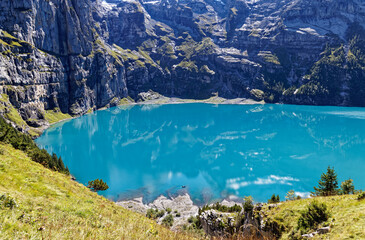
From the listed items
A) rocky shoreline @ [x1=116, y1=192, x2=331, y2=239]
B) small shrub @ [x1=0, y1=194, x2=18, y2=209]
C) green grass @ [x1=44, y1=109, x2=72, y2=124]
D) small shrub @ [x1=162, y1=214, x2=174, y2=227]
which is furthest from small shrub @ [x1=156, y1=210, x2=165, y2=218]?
green grass @ [x1=44, y1=109, x2=72, y2=124]

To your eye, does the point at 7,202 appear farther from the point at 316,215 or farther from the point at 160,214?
the point at 160,214

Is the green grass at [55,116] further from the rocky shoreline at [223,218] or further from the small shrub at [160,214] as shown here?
the small shrub at [160,214]

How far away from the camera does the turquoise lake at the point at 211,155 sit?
224 ft

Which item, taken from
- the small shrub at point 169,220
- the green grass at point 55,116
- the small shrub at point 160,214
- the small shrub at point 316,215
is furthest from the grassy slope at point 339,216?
the green grass at point 55,116

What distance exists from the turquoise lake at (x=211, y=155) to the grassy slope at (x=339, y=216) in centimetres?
4311

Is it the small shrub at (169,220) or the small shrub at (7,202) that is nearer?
the small shrub at (7,202)

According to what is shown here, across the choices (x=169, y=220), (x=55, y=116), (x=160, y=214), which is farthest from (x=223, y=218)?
(x=55, y=116)

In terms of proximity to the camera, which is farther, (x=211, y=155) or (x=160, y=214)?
(x=211, y=155)

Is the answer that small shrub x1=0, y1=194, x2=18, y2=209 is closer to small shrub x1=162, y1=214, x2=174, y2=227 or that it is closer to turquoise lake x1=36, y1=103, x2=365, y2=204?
small shrub x1=162, y1=214, x2=174, y2=227

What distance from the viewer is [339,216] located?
13305 mm

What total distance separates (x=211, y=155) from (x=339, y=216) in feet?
286

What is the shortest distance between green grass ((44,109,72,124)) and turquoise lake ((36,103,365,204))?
12815mm

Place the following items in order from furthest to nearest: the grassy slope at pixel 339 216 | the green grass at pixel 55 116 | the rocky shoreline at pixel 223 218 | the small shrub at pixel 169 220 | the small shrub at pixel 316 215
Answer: the green grass at pixel 55 116 < the small shrub at pixel 169 220 < the small shrub at pixel 316 215 < the rocky shoreline at pixel 223 218 < the grassy slope at pixel 339 216

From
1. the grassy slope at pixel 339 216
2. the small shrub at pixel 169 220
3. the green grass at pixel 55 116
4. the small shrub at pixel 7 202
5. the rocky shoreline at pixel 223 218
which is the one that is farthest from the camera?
the green grass at pixel 55 116
